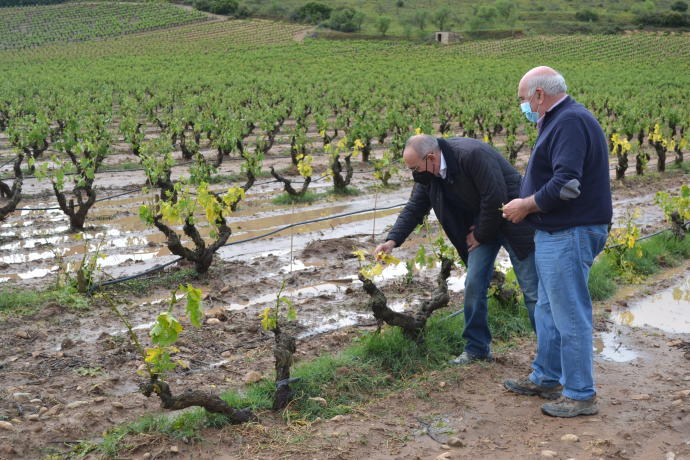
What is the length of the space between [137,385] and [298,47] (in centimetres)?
5766

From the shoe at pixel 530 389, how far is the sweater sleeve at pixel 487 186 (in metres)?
1.11

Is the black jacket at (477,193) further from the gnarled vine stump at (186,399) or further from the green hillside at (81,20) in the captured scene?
the green hillside at (81,20)

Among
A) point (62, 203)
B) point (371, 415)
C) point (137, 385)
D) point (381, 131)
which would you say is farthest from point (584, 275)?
point (381, 131)

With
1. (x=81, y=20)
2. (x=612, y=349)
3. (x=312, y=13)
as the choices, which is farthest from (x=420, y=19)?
(x=612, y=349)

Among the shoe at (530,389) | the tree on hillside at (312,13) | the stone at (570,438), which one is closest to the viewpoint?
the stone at (570,438)

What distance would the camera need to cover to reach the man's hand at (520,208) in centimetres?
452

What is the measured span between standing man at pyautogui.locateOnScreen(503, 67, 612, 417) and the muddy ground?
1.18 feet

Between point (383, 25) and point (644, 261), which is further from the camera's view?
point (383, 25)

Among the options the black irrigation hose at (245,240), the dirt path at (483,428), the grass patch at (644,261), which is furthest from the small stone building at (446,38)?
the dirt path at (483,428)

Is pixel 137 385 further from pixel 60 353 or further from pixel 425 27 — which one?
pixel 425 27

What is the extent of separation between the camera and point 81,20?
7688 centimetres

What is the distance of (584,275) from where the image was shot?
4.65 meters

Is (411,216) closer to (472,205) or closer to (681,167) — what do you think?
(472,205)

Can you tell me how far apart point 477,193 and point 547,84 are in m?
0.95
